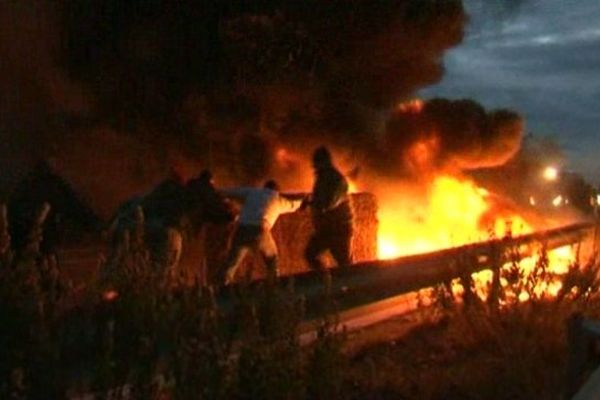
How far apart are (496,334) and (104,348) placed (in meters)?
5.21

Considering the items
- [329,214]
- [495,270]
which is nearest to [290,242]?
[329,214]

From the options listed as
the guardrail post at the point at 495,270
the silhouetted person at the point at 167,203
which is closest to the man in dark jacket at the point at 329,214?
the silhouetted person at the point at 167,203

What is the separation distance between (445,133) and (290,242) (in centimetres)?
1059

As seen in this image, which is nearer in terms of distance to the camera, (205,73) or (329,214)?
(329,214)

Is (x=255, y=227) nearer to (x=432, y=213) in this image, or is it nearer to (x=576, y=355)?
(x=576, y=355)

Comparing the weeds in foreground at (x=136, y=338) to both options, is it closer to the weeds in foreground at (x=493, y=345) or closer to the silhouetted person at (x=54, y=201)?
the weeds in foreground at (x=493, y=345)

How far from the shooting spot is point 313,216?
19.7m

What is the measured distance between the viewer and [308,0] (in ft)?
88.7

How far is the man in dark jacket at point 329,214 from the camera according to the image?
19.1 meters

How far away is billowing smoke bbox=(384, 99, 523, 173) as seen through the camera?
1213 inches

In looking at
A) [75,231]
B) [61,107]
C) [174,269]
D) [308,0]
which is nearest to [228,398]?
[174,269]

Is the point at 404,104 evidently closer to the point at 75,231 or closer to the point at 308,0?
the point at 308,0

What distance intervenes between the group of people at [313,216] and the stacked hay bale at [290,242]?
199mm

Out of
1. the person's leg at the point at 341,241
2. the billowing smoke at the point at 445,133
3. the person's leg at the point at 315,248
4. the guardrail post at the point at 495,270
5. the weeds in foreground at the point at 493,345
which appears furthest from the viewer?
the billowing smoke at the point at 445,133
